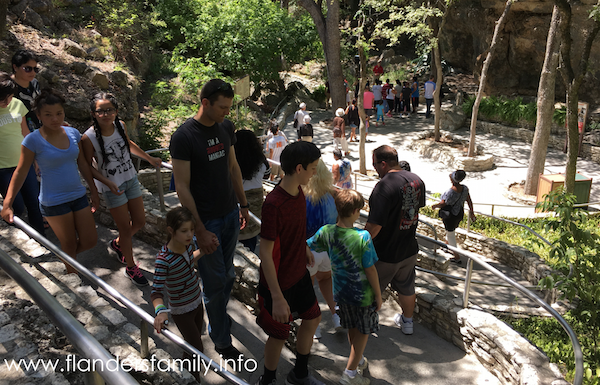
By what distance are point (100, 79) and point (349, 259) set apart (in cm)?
955

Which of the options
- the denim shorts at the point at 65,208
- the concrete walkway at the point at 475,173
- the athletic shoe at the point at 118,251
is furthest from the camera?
the concrete walkway at the point at 475,173

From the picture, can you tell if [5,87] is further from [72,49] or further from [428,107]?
[428,107]

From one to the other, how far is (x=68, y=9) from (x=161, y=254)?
49.6ft

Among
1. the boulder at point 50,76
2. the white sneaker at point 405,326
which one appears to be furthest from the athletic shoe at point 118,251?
the boulder at point 50,76

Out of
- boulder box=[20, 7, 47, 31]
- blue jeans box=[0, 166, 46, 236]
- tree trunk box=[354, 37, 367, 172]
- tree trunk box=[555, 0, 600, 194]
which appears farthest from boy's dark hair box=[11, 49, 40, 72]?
boulder box=[20, 7, 47, 31]

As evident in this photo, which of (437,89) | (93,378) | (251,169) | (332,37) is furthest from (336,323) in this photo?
(332,37)

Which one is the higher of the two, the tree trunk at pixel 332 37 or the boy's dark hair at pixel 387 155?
the tree trunk at pixel 332 37

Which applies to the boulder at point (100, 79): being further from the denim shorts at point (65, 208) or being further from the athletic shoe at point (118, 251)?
the denim shorts at point (65, 208)

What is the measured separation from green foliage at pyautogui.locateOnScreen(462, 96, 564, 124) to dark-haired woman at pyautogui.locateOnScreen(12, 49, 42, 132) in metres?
16.3

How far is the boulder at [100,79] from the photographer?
10.8m

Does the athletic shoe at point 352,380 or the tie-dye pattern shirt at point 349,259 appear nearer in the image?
the tie-dye pattern shirt at point 349,259

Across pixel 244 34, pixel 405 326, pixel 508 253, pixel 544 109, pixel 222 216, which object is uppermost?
pixel 244 34

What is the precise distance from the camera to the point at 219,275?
3545mm

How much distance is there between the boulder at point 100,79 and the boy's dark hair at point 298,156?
9380mm
